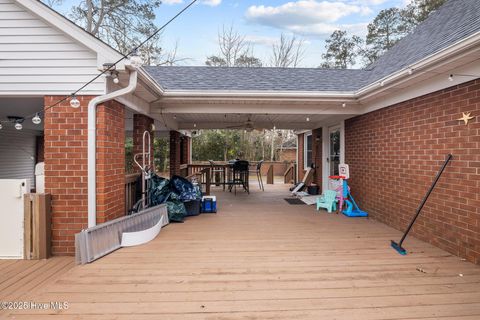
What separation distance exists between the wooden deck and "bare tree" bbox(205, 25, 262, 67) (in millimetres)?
14948

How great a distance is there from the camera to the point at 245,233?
170 inches

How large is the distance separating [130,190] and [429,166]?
486 cm

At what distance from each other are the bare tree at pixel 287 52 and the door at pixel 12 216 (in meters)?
16.8

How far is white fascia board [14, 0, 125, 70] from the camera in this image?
11.2 ft

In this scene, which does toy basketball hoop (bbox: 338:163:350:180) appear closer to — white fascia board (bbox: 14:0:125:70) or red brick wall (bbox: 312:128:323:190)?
red brick wall (bbox: 312:128:323:190)

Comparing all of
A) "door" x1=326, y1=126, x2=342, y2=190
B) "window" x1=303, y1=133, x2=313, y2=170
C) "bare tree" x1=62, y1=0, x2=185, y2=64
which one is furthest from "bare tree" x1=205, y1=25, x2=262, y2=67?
"door" x1=326, y1=126, x2=342, y2=190

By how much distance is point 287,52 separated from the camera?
17.8m

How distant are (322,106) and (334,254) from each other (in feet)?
10.9

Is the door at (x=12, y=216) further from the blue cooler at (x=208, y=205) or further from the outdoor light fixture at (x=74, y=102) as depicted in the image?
the blue cooler at (x=208, y=205)

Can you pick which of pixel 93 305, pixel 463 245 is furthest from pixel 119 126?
pixel 463 245

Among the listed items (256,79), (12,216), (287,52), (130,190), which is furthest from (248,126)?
(287,52)

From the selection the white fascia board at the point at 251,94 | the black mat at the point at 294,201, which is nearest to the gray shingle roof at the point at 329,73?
the white fascia board at the point at 251,94

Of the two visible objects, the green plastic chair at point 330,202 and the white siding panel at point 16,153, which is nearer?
the green plastic chair at point 330,202

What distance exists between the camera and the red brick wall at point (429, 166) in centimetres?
314
